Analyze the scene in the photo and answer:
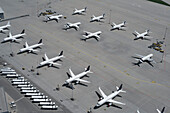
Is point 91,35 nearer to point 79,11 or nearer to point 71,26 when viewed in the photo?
point 71,26

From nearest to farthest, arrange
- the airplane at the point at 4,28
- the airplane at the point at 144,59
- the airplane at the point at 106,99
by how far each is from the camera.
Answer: the airplane at the point at 106,99
the airplane at the point at 144,59
the airplane at the point at 4,28

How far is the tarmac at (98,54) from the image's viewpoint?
85.3 metres

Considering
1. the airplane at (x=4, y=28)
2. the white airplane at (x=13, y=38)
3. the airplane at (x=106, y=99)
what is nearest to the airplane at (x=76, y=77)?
the airplane at (x=106, y=99)

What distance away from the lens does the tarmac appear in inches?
3359

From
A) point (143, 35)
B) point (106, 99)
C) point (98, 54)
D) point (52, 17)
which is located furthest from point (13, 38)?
point (143, 35)

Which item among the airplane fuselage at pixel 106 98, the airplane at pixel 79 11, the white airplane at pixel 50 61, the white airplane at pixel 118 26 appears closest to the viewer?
the airplane fuselage at pixel 106 98

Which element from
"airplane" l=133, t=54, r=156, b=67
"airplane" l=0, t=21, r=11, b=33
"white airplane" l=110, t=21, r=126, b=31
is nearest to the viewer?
"airplane" l=133, t=54, r=156, b=67

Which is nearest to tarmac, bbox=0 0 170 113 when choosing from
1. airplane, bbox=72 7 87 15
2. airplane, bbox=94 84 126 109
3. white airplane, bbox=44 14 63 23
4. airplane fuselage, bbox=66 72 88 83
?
airplane, bbox=94 84 126 109

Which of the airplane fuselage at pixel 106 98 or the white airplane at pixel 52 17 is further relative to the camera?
the white airplane at pixel 52 17

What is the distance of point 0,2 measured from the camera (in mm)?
179500

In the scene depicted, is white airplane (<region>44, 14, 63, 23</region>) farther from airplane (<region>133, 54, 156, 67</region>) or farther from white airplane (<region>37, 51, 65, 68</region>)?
airplane (<region>133, 54, 156, 67</region>)

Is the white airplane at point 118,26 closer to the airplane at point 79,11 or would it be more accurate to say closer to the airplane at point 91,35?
the airplane at point 91,35

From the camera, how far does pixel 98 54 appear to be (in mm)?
114250

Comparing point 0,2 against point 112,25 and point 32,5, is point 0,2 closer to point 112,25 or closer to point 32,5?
point 32,5
